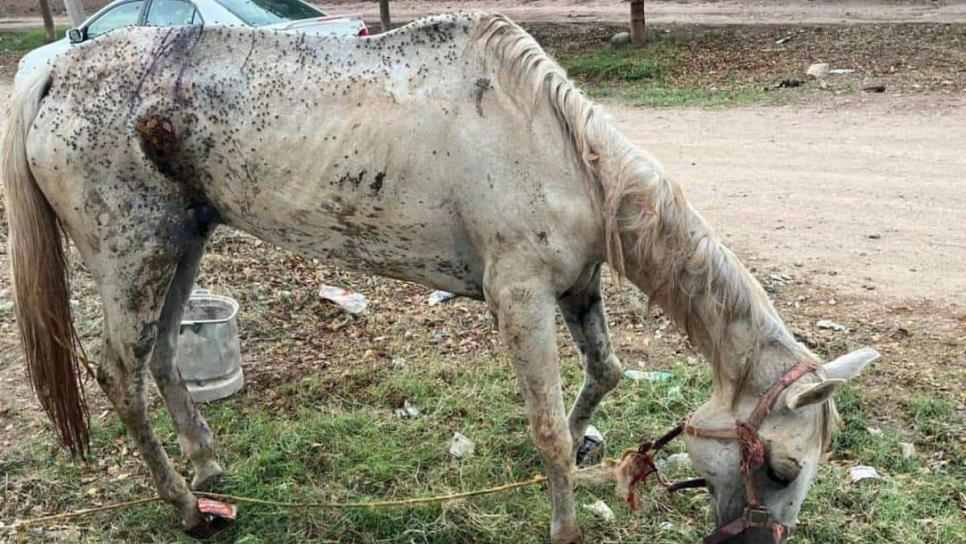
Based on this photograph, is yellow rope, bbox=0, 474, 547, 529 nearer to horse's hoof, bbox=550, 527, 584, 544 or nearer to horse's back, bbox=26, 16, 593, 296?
horse's hoof, bbox=550, 527, 584, 544

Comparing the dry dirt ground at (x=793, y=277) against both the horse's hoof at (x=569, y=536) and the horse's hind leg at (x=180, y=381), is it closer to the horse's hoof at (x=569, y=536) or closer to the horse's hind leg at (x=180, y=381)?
the horse's hind leg at (x=180, y=381)

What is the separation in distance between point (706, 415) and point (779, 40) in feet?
38.4

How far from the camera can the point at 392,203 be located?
9.39 ft

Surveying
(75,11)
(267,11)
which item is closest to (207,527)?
(267,11)

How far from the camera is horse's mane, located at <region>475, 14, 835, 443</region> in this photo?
2635 millimetres

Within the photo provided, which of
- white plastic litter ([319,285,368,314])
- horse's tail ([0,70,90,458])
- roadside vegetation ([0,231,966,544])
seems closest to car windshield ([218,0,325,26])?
white plastic litter ([319,285,368,314])

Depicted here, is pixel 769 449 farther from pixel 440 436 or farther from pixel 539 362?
pixel 440 436

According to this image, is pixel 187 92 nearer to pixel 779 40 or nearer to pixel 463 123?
pixel 463 123

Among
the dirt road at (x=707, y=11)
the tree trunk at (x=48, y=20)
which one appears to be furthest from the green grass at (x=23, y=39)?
the dirt road at (x=707, y=11)

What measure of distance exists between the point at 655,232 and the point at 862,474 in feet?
5.23

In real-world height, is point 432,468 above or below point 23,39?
below

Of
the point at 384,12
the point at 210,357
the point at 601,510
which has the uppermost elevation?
the point at 384,12

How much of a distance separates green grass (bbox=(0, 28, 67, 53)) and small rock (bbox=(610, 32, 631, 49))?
11.6m

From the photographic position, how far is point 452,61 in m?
2.86
